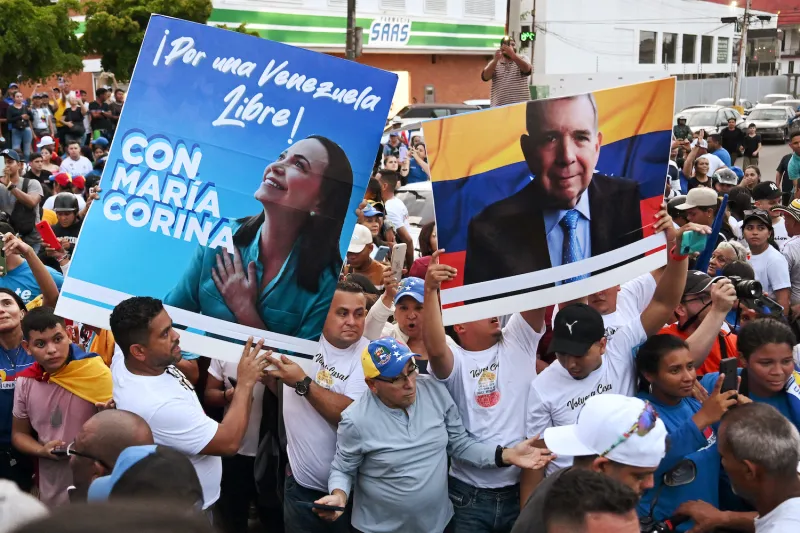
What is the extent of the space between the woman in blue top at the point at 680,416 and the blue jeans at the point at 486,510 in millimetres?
718

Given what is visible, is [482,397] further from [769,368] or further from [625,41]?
[625,41]

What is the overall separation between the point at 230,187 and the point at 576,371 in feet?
6.07

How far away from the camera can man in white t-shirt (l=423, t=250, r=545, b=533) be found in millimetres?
4191

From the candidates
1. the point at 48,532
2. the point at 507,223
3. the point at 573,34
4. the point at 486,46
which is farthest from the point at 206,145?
the point at 573,34

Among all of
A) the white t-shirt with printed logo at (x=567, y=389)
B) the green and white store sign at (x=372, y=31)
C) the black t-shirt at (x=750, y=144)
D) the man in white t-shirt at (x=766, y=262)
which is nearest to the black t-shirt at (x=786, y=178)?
the man in white t-shirt at (x=766, y=262)

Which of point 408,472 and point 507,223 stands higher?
point 507,223

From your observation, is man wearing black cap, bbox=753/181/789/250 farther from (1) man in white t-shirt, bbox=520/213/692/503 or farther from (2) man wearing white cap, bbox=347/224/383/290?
(1) man in white t-shirt, bbox=520/213/692/503

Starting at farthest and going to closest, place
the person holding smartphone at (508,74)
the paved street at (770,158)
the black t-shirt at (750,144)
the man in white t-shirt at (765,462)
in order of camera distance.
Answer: the paved street at (770,158) < the black t-shirt at (750,144) < the person holding smartphone at (508,74) < the man in white t-shirt at (765,462)

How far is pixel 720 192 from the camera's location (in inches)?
422

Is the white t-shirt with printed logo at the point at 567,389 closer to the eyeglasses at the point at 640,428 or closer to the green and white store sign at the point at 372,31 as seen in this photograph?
the eyeglasses at the point at 640,428

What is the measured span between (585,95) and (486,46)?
40.7 metres

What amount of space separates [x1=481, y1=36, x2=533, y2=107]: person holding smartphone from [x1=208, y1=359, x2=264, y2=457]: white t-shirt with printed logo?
3.98 meters

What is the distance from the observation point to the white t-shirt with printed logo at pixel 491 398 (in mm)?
4234

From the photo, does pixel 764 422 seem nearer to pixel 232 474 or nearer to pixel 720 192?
pixel 232 474
